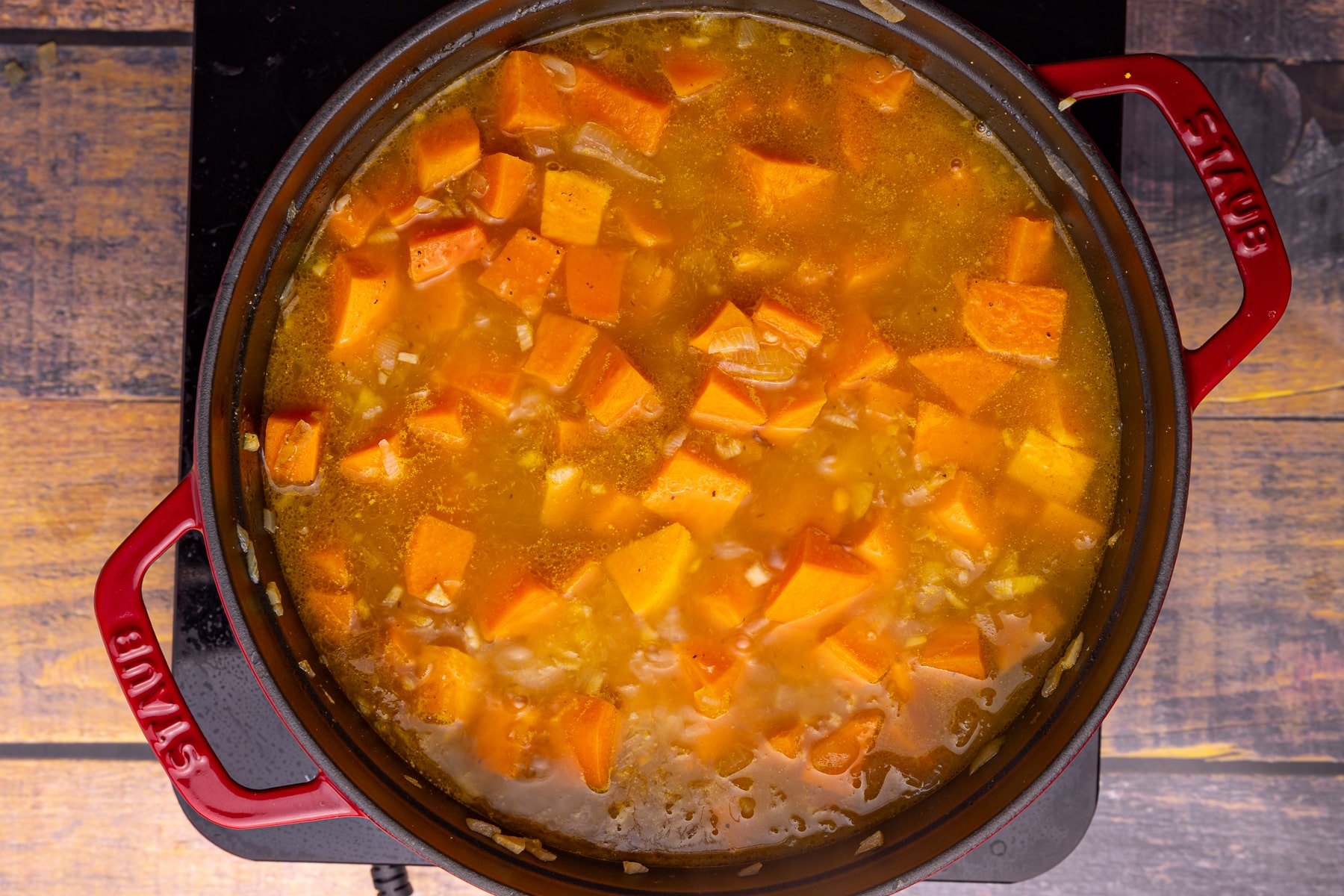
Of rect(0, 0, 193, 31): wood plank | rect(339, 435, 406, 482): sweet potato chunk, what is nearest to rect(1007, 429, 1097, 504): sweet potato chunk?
rect(339, 435, 406, 482): sweet potato chunk

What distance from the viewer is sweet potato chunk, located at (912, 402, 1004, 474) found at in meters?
1.98

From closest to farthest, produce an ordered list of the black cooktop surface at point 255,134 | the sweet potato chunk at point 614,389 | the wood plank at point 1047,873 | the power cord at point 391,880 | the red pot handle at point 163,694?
the red pot handle at point 163,694
the sweet potato chunk at point 614,389
the black cooktop surface at point 255,134
the power cord at point 391,880
the wood plank at point 1047,873

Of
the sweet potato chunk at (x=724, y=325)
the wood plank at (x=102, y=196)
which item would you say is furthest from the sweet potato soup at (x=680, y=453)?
the wood plank at (x=102, y=196)

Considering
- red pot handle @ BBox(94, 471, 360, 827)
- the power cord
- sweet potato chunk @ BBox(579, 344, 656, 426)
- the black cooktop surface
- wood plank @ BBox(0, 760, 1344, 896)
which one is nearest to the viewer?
red pot handle @ BBox(94, 471, 360, 827)

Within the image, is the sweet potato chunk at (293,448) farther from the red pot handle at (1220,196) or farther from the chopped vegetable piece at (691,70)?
the red pot handle at (1220,196)

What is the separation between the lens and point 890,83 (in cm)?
205

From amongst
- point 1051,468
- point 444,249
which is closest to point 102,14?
point 444,249

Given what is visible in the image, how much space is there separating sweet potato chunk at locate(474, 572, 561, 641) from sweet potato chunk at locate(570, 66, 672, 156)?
881 millimetres

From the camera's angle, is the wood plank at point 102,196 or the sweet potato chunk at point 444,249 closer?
the sweet potato chunk at point 444,249

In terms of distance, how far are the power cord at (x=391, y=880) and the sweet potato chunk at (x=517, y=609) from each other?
70 centimetres

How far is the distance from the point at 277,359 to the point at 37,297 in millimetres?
776

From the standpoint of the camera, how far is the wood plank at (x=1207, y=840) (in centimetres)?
245

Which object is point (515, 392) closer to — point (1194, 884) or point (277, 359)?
point (277, 359)

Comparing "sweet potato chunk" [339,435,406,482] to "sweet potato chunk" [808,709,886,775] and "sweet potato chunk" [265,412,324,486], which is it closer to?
"sweet potato chunk" [265,412,324,486]
